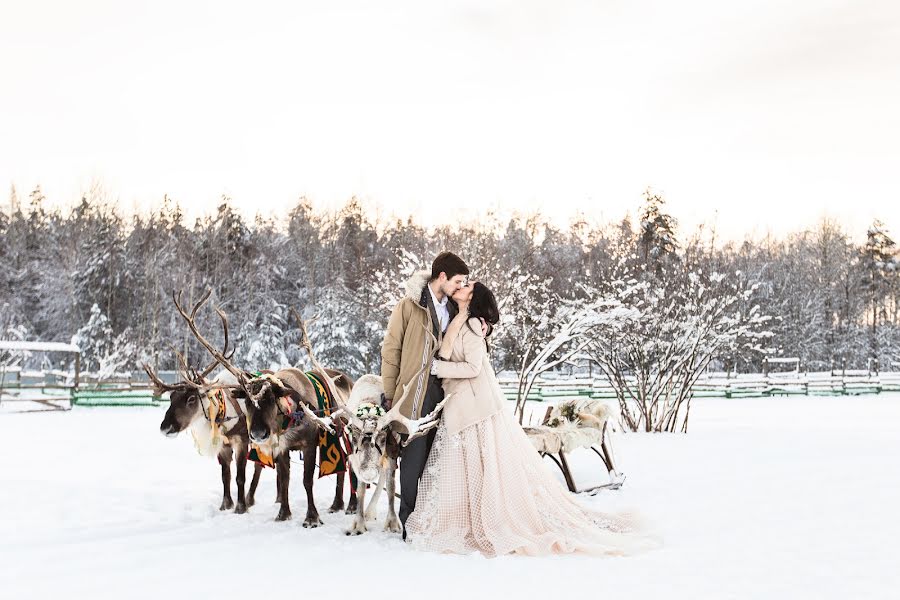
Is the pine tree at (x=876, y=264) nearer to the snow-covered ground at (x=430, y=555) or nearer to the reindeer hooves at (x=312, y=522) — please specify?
the snow-covered ground at (x=430, y=555)

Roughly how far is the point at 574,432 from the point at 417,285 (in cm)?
287

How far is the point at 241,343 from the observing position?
110 ft

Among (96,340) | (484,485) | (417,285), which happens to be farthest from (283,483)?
(96,340)

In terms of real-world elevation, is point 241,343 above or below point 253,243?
below

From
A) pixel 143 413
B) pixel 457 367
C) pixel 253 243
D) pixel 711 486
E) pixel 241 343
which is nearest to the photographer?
pixel 457 367

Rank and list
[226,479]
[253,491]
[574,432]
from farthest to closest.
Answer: [574,432] < [253,491] < [226,479]

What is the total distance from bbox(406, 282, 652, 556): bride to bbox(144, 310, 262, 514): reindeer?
75.8 inches

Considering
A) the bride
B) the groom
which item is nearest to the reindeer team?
the groom

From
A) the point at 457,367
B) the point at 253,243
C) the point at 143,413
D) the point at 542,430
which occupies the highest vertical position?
the point at 253,243

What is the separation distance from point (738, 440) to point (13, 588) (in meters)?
11.4

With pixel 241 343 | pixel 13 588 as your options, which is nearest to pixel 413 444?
pixel 13 588

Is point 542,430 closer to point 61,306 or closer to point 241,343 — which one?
point 241,343

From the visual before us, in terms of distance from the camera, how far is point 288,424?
5.72 metres

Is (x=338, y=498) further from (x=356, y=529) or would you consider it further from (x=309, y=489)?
(x=356, y=529)
